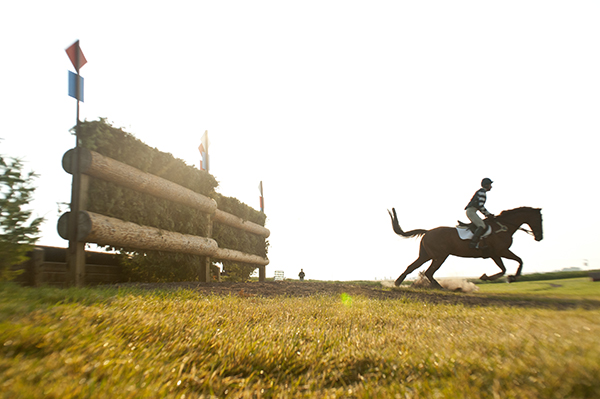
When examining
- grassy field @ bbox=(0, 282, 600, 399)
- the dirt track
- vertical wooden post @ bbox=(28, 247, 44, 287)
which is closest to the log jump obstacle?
vertical wooden post @ bbox=(28, 247, 44, 287)

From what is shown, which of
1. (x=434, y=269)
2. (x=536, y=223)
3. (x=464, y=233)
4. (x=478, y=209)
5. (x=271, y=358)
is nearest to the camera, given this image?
(x=271, y=358)

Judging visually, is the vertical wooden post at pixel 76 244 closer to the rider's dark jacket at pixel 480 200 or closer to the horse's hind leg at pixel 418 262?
the horse's hind leg at pixel 418 262

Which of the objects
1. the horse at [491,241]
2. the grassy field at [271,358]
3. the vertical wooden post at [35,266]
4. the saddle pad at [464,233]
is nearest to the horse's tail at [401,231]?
the horse at [491,241]

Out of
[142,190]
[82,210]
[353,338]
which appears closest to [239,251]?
[142,190]

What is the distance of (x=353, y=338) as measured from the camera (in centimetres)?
288

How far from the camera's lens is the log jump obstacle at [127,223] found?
6.04 m

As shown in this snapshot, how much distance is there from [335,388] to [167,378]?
96 cm

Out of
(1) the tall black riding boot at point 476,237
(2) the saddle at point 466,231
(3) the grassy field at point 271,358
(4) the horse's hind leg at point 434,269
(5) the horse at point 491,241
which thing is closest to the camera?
(3) the grassy field at point 271,358

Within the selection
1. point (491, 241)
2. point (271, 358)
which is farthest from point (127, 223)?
point (491, 241)

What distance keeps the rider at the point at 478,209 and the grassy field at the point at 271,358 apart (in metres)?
6.44

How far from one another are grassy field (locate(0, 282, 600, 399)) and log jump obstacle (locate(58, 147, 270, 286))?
2.98 m

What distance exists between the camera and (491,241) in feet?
30.4

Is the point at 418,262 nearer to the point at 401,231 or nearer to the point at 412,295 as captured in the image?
the point at 401,231

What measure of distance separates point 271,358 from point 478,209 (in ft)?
27.8
